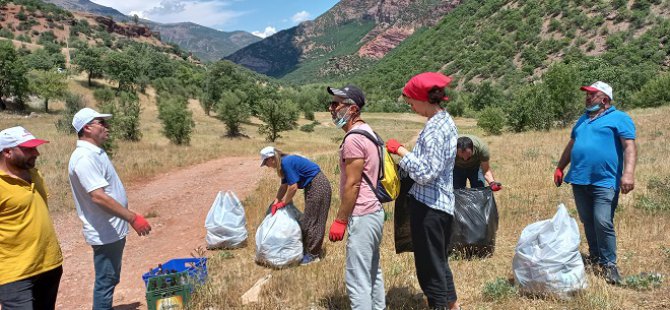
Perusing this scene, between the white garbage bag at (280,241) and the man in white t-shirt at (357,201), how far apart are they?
2054 mm

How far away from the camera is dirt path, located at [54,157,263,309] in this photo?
4.73 m

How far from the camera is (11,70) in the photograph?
99.3 feet

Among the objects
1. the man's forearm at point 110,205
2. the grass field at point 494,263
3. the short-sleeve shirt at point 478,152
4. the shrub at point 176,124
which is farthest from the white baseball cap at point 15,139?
the shrub at point 176,124

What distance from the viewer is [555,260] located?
332 cm

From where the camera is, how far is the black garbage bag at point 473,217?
4453 millimetres

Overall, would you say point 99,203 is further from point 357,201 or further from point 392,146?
point 392,146

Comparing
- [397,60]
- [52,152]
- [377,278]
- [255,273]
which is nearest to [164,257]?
[255,273]

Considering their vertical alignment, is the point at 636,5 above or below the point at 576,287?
above

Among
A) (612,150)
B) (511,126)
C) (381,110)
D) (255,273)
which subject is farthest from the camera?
(381,110)

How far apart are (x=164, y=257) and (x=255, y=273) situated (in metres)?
1.85

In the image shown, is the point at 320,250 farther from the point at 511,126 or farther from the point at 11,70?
the point at 11,70

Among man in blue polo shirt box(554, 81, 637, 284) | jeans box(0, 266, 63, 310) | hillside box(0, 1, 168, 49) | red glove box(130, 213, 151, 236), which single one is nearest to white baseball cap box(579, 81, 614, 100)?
man in blue polo shirt box(554, 81, 637, 284)

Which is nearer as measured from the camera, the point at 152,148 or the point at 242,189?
the point at 242,189

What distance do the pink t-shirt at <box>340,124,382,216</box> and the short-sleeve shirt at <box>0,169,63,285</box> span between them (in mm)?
→ 2038
